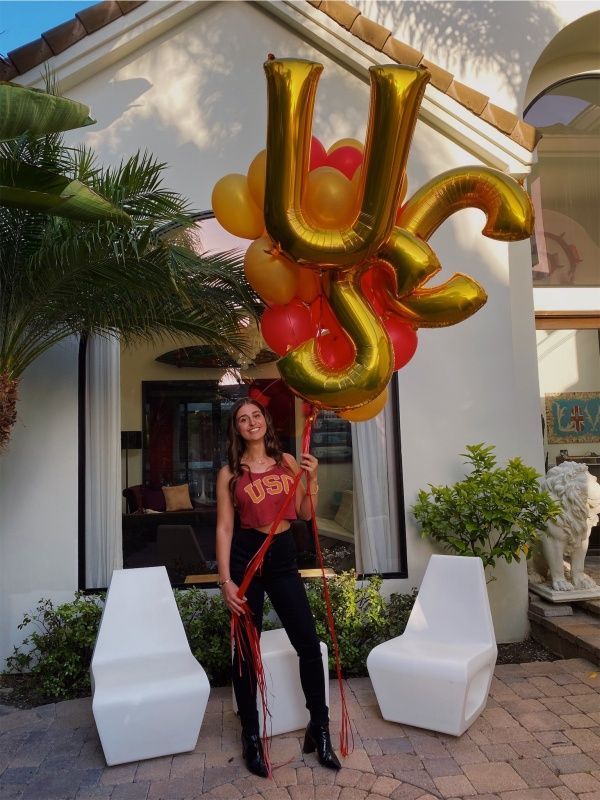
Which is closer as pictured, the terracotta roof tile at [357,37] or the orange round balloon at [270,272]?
the orange round balloon at [270,272]

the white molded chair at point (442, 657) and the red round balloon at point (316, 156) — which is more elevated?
the red round balloon at point (316, 156)

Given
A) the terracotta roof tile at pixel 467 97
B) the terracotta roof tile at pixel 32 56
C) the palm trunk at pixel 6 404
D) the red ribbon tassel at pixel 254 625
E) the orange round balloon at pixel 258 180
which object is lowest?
the red ribbon tassel at pixel 254 625

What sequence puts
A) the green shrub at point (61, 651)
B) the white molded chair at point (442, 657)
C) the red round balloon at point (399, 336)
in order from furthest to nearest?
the green shrub at point (61, 651) < the white molded chair at point (442, 657) < the red round balloon at point (399, 336)

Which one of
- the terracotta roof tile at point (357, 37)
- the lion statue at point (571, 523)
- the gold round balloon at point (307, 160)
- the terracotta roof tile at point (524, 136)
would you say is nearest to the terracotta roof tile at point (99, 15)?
the terracotta roof tile at point (357, 37)

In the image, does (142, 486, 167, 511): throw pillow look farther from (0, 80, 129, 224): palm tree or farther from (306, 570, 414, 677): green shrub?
(0, 80, 129, 224): palm tree

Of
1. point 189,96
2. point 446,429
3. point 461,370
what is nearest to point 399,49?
point 189,96

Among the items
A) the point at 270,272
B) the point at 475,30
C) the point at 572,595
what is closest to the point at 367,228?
the point at 270,272

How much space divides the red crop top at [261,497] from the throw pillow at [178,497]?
6.32 ft

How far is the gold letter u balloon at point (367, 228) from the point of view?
100 inches

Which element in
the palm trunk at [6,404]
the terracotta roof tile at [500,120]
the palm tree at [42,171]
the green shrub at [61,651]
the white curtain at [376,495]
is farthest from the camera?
the terracotta roof tile at [500,120]

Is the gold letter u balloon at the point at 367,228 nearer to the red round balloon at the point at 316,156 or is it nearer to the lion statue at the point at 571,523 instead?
the red round balloon at the point at 316,156

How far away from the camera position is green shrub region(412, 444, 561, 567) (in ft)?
14.5

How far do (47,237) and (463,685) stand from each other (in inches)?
132

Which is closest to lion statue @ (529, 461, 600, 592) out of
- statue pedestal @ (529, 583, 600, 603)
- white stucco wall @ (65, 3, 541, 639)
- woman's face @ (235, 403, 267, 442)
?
statue pedestal @ (529, 583, 600, 603)
